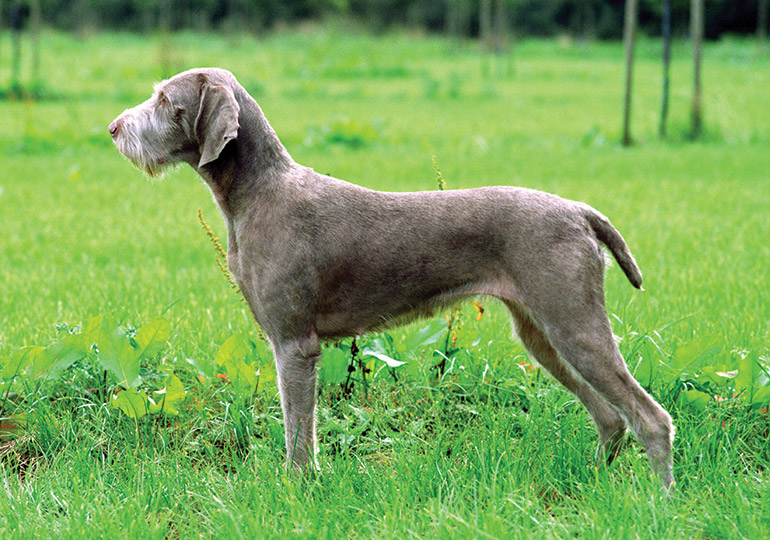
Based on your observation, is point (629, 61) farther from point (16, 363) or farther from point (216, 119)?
point (16, 363)

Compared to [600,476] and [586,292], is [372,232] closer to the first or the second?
[586,292]

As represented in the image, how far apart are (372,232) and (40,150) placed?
32.2 feet

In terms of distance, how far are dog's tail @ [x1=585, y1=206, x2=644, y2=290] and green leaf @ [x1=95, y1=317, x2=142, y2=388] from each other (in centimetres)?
209

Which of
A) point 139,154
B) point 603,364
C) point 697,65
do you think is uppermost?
point 139,154

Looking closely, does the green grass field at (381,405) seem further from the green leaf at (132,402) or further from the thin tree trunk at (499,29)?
the thin tree trunk at (499,29)

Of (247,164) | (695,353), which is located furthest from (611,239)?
(247,164)

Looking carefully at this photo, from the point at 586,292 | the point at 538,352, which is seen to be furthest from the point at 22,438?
the point at 586,292

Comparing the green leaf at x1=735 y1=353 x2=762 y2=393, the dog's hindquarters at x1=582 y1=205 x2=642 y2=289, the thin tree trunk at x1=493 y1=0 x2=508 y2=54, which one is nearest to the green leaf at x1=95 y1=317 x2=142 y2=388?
the dog's hindquarters at x1=582 y1=205 x2=642 y2=289

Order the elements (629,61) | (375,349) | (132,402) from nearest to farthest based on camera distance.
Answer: (132,402) → (375,349) → (629,61)

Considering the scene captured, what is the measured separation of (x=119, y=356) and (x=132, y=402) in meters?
0.23

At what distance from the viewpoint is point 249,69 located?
27.9 metres

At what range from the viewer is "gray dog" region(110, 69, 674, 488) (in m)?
3.01

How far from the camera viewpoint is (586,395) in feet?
11.1

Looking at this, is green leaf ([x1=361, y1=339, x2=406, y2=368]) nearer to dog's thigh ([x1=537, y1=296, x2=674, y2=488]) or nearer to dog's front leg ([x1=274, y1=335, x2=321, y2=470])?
dog's front leg ([x1=274, y1=335, x2=321, y2=470])
